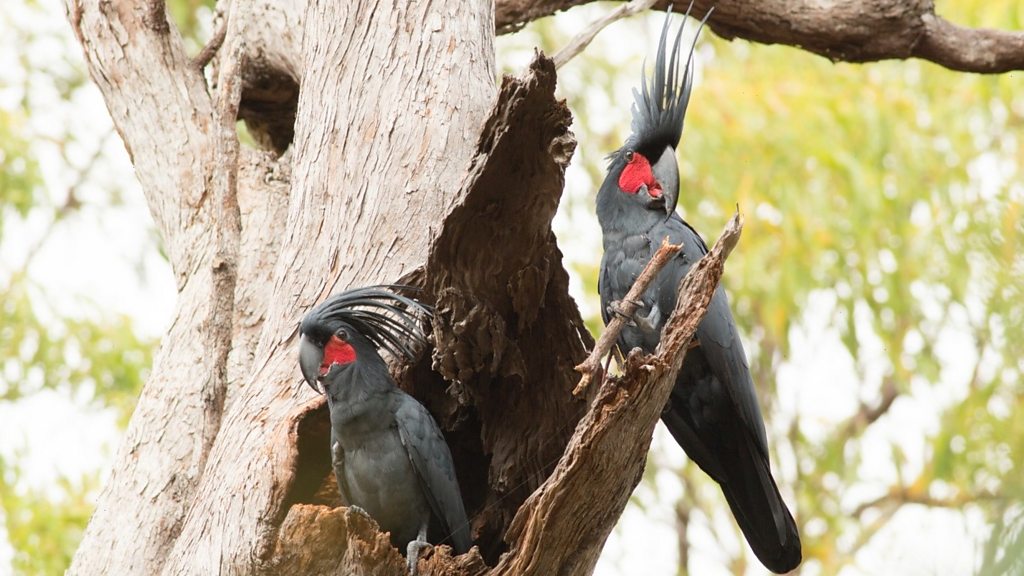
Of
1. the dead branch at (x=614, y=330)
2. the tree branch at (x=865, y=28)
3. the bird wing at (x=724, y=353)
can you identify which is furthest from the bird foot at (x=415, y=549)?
the tree branch at (x=865, y=28)

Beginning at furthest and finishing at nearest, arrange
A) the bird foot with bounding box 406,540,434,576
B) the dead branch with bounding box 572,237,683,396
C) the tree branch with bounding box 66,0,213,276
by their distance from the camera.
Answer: the tree branch with bounding box 66,0,213,276, the bird foot with bounding box 406,540,434,576, the dead branch with bounding box 572,237,683,396

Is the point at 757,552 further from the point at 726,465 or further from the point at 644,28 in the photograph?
the point at 644,28

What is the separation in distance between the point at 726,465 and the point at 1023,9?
4086 mm

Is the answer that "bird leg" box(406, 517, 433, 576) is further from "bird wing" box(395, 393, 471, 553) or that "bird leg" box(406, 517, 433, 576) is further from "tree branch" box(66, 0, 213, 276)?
"tree branch" box(66, 0, 213, 276)

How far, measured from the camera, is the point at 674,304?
3.89 m

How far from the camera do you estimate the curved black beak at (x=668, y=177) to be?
4020mm

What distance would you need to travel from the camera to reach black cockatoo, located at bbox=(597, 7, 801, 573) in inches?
155

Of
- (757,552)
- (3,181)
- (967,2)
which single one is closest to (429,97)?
(757,552)

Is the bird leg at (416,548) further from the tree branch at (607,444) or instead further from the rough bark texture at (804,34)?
the rough bark texture at (804,34)

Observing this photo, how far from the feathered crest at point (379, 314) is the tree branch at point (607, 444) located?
783 mm

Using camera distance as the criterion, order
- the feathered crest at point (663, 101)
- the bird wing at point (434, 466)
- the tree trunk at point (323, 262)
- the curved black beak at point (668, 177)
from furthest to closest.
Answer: the curved black beak at point (668, 177) < the feathered crest at point (663, 101) < the bird wing at point (434, 466) < the tree trunk at point (323, 262)

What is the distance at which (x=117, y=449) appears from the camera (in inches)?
165

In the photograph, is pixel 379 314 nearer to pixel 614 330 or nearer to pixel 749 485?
pixel 614 330

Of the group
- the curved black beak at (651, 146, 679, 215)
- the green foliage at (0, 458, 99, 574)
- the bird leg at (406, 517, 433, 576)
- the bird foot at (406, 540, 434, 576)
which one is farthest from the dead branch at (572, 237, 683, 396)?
the green foliage at (0, 458, 99, 574)
